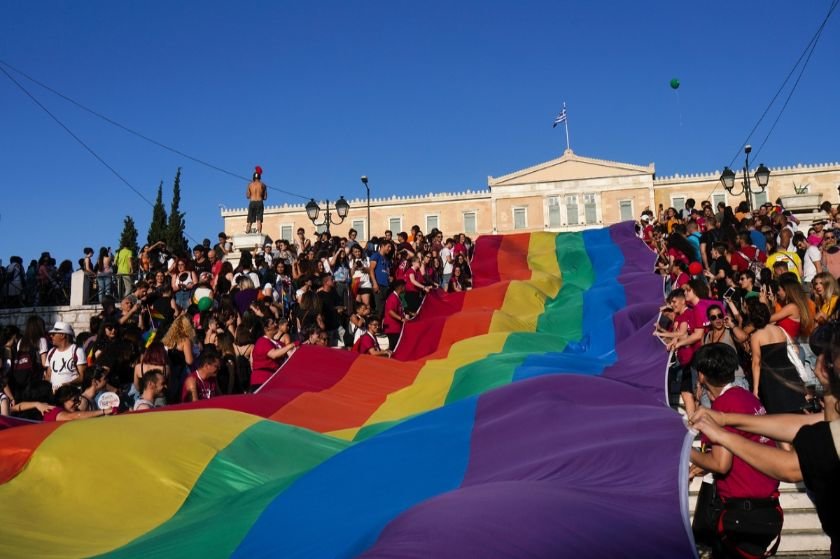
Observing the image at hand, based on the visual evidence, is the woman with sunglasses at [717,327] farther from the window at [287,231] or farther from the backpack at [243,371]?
the window at [287,231]

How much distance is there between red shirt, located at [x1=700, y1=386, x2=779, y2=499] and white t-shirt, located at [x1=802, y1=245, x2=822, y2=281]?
8.73 m

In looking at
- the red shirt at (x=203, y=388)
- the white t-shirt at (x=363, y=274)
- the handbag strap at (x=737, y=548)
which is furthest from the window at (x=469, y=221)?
the handbag strap at (x=737, y=548)

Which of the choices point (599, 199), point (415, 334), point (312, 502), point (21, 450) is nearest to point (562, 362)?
point (415, 334)

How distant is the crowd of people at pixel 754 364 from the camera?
268 centimetres

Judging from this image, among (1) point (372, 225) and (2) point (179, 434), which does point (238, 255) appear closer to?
(2) point (179, 434)

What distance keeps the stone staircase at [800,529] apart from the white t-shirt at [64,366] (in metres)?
6.90

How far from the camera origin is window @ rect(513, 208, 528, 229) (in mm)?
64250

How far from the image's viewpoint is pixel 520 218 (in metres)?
64.8

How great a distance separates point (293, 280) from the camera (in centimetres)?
1377

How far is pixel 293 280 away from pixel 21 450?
8.66 metres

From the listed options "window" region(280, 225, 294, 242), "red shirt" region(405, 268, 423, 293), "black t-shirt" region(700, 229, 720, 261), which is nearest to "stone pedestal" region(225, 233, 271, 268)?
"red shirt" region(405, 268, 423, 293)

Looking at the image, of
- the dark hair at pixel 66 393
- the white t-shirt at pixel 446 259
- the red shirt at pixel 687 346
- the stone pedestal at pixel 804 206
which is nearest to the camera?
the dark hair at pixel 66 393

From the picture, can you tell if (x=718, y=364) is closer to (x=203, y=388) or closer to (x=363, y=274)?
(x=203, y=388)

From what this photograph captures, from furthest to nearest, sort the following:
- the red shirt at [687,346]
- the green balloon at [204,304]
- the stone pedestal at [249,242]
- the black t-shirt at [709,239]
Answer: the stone pedestal at [249,242] → the black t-shirt at [709,239] → the green balloon at [204,304] → the red shirt at [687,346]
